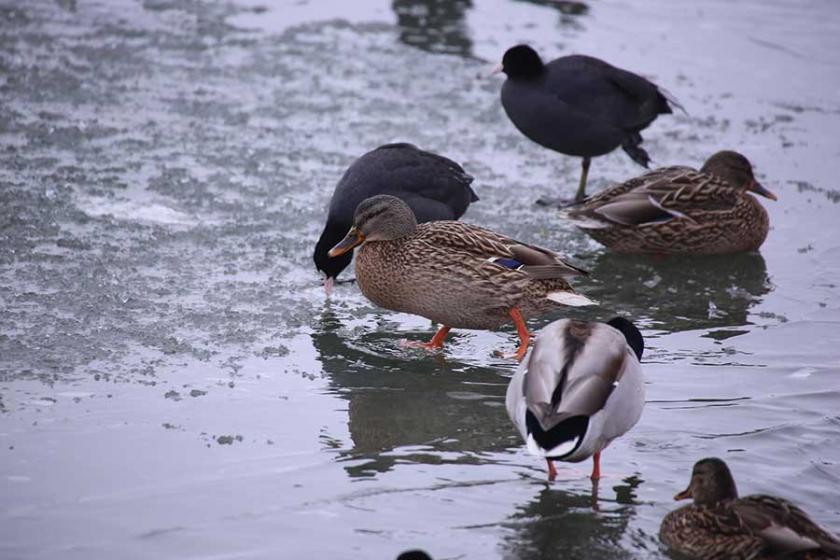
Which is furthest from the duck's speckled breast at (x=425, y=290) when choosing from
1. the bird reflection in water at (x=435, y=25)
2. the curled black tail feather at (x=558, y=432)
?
the bird reflection in water at (x=435, y=25)

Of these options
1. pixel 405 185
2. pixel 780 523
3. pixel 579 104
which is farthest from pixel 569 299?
pixel 579 104

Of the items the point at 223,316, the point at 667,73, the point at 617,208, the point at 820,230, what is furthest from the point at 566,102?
the point at 223,316

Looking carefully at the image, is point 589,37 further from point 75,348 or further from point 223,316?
point 75,348

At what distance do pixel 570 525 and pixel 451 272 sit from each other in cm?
207

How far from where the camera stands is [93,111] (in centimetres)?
1000

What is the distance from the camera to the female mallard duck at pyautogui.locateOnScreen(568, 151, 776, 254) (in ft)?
Answer: 26.2

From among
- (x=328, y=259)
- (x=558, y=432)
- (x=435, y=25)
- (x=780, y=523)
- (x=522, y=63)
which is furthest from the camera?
(x=435, y=25)

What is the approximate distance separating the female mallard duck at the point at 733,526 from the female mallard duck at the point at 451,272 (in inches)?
79.4

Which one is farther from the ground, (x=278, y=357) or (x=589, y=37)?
(x=589, y=37)

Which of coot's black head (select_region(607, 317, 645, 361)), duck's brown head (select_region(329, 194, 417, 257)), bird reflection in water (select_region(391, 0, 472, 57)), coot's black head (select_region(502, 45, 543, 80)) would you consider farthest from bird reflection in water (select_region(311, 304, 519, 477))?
bird reflection in water (select_region(391, 0, 472, 57))

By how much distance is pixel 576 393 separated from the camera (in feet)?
15.6

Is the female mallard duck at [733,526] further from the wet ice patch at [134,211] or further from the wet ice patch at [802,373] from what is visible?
the wet ice patch at [134,211]

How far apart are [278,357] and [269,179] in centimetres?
276

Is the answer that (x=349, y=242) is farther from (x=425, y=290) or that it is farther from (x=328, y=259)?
(x=425, y=290)
